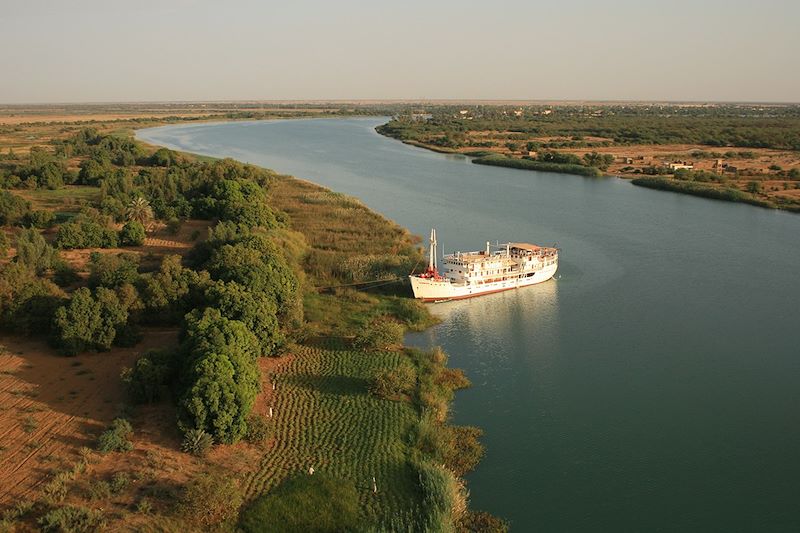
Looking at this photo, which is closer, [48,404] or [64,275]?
[48,404]

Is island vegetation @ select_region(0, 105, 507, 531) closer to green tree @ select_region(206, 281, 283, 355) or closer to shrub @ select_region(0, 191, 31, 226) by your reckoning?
green tree @ select_region(206, 281, 283, 355)

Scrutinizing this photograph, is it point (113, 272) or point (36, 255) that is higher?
point (113, 272)

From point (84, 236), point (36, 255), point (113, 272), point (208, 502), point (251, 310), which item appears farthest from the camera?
point (84, 236)

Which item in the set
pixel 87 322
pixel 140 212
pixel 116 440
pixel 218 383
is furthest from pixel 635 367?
pixel 140 212

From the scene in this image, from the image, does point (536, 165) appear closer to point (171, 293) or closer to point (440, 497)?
point (171, 293)

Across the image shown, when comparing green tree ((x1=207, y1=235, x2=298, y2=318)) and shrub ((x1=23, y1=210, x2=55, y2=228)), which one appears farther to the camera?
shrub ((x1=23, y1=210, x2=55, y2=228))

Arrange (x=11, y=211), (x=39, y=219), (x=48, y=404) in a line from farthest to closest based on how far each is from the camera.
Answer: (x=11, y=211)
(x=39, y=219)
(x=48, y=404)

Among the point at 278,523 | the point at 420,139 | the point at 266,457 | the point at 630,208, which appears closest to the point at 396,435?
the point at 266,457

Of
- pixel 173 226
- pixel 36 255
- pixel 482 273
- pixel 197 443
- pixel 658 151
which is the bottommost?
pixel 197 443

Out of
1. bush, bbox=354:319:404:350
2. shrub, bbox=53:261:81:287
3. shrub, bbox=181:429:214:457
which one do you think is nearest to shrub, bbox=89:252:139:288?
shrub, bbox=53:261:81:287
